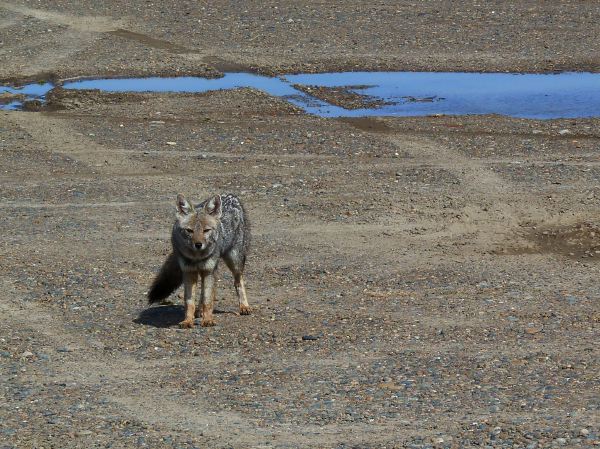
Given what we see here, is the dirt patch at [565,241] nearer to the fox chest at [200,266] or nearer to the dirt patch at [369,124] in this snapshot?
the fox chest at [200,266]

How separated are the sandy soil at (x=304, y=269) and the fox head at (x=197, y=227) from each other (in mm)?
765

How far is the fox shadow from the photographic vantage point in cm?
1159

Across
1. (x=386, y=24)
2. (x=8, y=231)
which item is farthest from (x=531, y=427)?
(x=386, y=24)

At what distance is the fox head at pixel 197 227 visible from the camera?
445 inches

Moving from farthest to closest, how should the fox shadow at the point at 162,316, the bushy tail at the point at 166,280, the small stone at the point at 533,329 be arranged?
the bushy tail at the point at 166,280 → the fox shadow at the point at 162,316 → the small stone at the point at 533,329

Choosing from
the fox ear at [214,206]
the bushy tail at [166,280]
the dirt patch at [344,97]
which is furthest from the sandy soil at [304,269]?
the dirt patch at [344,97]

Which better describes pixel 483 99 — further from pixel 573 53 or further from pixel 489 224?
pixel 489 224

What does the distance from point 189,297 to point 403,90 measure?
14.1m

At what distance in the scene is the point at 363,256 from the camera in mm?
14180

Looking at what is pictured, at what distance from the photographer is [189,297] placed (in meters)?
11.5

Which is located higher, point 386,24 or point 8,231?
point 386,24

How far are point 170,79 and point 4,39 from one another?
17.0 feet

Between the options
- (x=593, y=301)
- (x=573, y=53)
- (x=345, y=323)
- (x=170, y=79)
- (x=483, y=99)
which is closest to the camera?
(x=345, y=323)

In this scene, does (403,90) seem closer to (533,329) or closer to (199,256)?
(533,329)
